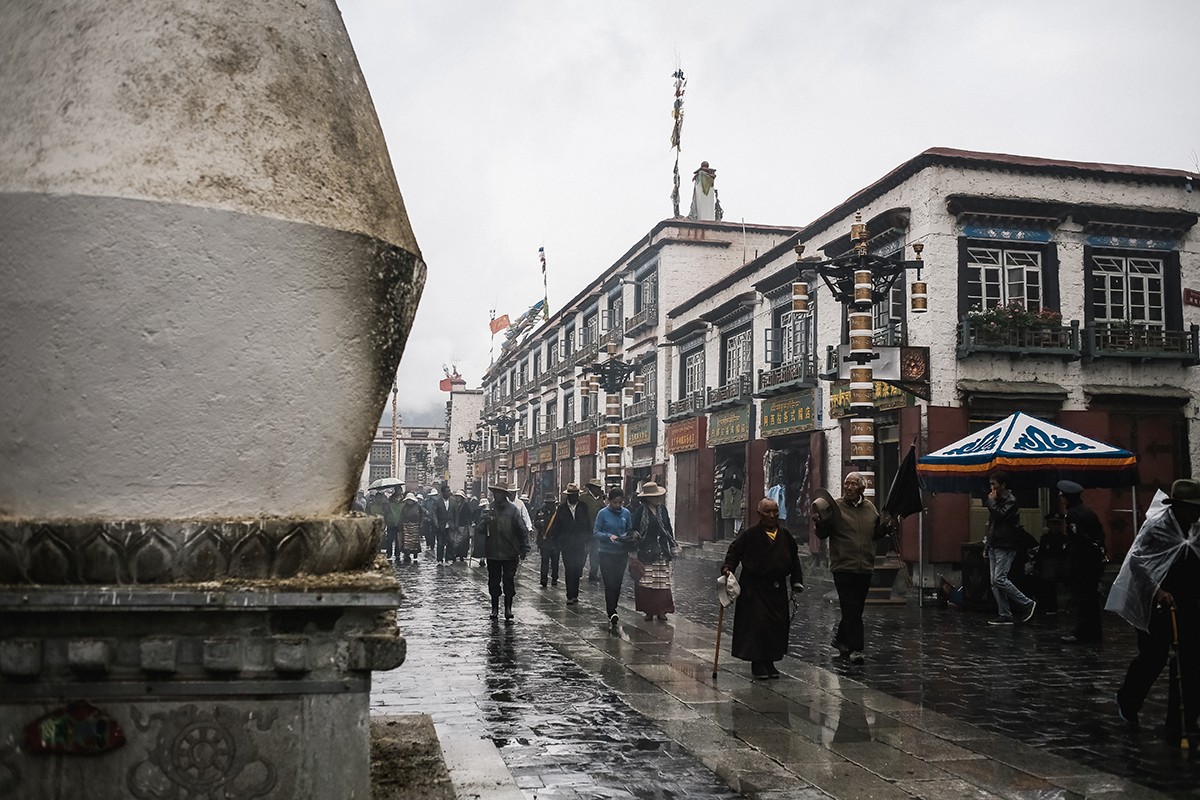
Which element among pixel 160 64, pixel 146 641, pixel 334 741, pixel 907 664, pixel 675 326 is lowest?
pixel 907 664

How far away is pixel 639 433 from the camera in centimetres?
3522

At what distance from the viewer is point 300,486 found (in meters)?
2.38

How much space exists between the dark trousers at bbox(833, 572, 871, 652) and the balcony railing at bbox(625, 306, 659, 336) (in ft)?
80.2

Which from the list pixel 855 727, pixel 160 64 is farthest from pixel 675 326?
pixel 160 64

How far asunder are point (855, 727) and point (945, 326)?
1329 cm

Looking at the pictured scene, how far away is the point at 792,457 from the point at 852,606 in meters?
15.0

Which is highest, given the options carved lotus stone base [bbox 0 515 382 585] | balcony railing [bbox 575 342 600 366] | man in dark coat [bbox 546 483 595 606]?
balcony railing [bbox 575 342 600 366]

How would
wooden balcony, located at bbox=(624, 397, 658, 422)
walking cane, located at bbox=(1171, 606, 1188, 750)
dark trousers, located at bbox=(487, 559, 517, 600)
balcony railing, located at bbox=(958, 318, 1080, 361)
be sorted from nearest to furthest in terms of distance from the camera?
1. walking cane, located at bbox=(1171, 606, 1188, 750)
2. dark trousers, located at bbox=(487, 559, 517, 600)
3. balcony railing, located at bbox=(958, 318, 1080, 361)
4. wooden balcony, located at bbox=(624, 397, 658, 422)

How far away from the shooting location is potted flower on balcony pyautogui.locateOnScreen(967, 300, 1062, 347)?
18.5 metres

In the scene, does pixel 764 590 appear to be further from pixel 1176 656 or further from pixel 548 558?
pixel 548 558

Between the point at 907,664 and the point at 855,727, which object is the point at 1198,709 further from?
the point at 907,664

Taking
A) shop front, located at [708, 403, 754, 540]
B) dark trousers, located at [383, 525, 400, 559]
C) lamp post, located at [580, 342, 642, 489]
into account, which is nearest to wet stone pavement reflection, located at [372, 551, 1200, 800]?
lamp post, located at [580, 342, 642, 489]

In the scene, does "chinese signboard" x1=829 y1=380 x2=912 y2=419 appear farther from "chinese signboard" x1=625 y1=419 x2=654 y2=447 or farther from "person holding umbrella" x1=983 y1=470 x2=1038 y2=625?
"chinese signboard" x1=625 y1=419 x2=654 y2=447

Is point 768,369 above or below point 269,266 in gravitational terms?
above
